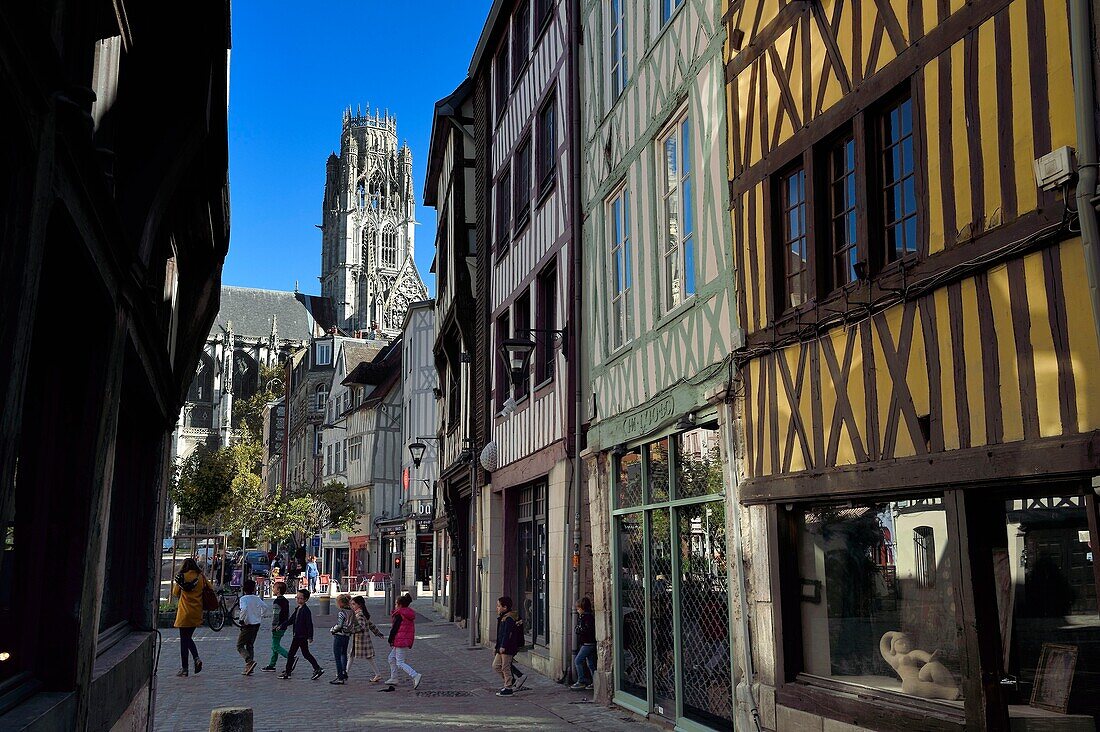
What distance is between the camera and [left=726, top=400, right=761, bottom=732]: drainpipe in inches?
307

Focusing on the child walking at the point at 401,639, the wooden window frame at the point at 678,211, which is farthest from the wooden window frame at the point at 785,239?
the child walking at the point at 401,639

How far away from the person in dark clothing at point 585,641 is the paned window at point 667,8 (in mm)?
6462

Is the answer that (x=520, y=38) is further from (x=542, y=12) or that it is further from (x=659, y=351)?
(x=659, y=351)

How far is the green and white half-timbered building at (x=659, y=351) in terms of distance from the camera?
8.90 m

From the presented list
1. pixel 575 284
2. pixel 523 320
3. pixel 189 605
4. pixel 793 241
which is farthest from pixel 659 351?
pixel 189 605

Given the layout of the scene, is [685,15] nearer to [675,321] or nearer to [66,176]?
[675,321]

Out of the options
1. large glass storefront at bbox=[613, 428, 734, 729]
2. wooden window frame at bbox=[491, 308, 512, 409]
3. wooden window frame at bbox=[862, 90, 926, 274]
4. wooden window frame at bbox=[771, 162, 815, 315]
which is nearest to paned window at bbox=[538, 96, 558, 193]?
wooden window frame at bbox=[491, 308, 512, 409]

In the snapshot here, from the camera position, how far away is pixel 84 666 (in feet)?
13.0

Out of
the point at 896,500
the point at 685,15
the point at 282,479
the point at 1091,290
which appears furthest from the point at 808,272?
the point at 282,479

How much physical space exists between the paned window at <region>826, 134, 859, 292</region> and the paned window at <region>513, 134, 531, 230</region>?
9251 mm

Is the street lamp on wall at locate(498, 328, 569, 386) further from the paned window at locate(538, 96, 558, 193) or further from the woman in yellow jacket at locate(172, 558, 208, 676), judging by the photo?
the woman in yellow jacket at locate(172, 558, 208, 676)

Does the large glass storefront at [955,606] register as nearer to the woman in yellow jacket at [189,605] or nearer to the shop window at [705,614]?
the shop window at [705,614]

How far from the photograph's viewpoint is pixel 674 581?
975 centimetres

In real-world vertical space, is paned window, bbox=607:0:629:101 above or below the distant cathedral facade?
below
